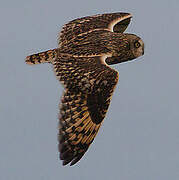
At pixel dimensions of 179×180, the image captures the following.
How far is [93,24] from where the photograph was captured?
1602 centimetres

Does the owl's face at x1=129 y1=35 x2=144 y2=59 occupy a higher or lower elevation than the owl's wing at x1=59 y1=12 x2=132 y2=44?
lower

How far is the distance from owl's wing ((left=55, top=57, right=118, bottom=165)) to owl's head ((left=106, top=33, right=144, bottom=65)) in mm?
1007

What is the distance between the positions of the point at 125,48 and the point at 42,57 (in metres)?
1.68

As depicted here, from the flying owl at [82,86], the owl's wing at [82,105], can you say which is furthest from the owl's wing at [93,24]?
the owl's wing at [82,105]

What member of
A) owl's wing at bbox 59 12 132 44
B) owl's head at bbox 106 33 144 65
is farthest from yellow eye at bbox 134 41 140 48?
owl's wing at bbox 59 12 132 44

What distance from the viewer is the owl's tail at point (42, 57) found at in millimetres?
14883

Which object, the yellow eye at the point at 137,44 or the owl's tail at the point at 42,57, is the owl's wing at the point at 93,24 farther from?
the yellow eye at the point at 137,44

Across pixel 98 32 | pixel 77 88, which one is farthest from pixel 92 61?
pixel 98 32

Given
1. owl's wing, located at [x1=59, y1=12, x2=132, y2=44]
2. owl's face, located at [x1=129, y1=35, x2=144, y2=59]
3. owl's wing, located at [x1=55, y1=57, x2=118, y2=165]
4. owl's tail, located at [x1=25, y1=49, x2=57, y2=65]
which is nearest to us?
owl's wing, located at [x1=55, y1=57, x2=118, y2=165]

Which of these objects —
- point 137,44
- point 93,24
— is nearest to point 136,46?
point 137,44

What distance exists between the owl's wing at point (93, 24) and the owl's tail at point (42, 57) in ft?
2.36

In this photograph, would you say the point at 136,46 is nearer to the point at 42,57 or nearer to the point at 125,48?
the point at 125,48

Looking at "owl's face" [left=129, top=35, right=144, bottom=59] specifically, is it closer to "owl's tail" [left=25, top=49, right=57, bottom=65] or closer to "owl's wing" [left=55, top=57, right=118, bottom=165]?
"owl's wing" [left=55, top=57, right=118, bottom=165]

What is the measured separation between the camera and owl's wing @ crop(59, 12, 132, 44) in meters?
15.7
